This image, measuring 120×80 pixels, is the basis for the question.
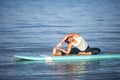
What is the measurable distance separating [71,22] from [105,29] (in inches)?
242

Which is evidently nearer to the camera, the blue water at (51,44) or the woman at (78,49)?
the blue water at (51,44)

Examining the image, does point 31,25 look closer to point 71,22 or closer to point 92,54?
point 71,22

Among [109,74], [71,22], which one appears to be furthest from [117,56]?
[71,22]

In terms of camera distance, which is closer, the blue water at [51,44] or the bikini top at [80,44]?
the blue water at [51,44]

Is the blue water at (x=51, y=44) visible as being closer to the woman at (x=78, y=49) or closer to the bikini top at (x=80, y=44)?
the woman at (x=78, y=49)

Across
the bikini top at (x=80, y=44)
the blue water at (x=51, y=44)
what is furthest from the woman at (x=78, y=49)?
the blue water at (x=51, y=44)

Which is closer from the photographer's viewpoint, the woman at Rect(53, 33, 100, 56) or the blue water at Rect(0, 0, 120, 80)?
the blue water at Rect(0, 0, 120, 80)

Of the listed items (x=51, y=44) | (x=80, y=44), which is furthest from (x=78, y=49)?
(x=51, y=44)

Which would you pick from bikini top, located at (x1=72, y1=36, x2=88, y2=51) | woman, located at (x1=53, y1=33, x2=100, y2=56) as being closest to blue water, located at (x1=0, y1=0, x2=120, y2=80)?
woman, located at (x1=53, y1=33, x2=100, y2=56)

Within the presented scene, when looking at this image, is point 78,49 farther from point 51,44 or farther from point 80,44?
point 51,44

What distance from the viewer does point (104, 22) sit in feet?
117

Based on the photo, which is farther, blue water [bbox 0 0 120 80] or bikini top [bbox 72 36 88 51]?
bikini top [bbox 72 36 88 51]

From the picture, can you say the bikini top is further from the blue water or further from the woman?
the blue water

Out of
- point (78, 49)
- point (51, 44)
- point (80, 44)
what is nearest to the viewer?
point (80, 44)
